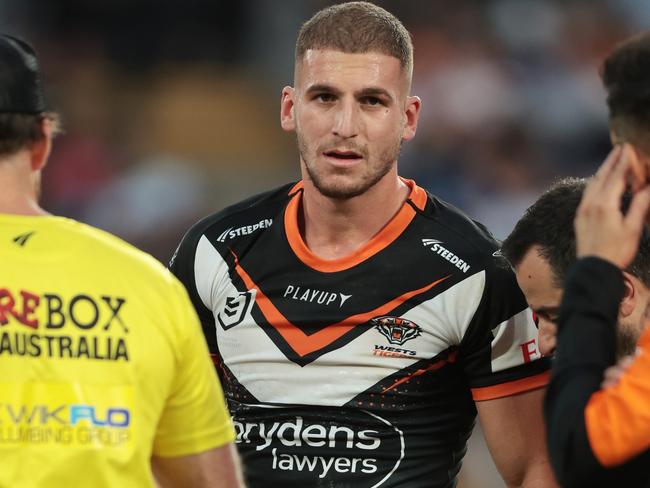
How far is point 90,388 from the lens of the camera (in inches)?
118

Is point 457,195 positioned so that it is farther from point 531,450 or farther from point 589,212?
point 589,212

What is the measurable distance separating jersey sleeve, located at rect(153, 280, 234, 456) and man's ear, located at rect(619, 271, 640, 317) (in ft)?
3.91

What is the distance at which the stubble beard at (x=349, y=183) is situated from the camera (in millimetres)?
4496

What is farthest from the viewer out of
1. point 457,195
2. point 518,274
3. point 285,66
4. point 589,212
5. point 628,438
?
point 285,66

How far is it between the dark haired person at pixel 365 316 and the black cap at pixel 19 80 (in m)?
1.52

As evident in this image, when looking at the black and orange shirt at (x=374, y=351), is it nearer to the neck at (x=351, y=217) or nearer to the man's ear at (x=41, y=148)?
the neck at (x=351, y=217)

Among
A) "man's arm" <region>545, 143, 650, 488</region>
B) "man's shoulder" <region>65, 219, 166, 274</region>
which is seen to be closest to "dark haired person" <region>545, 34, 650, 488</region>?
"man's arm" <region>545, 143, 650, 488</region>

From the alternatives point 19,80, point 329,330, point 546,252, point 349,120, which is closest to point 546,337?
point 546,252

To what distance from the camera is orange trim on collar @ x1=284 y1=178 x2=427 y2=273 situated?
4582mm

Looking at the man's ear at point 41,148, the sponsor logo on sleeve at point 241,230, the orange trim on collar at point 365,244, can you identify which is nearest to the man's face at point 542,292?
the orange trim on collar at point 365,244

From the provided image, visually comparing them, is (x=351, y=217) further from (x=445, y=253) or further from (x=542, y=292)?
(x=542, y=292)

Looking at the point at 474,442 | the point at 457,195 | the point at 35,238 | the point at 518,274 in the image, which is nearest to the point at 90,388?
the point at 35,238

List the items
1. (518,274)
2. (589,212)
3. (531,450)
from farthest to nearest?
1. (531,450)
2. (518,274)
3. (589,212)

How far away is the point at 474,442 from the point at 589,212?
5.33 metres
